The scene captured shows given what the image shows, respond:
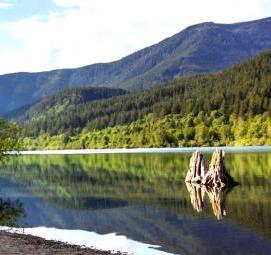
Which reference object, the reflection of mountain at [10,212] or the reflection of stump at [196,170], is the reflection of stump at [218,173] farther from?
the reflection of mountain at [10,212]

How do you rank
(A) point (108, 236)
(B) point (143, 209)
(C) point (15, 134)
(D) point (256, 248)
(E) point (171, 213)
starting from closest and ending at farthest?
1. (D) point (256, 248)
2. (A) point (108, 236)
3. (E) point (171, 213)
4. (B) point (143, 209)
5. (C) point (15, 134)

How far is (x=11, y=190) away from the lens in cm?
9656

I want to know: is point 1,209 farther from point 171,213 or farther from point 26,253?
point 26,253

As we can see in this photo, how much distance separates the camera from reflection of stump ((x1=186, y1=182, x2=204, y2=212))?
63306 mm

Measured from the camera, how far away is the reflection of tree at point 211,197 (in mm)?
59297

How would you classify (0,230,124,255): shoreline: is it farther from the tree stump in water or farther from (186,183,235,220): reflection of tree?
the tree stump in water

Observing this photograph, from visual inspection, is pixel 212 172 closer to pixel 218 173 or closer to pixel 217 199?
pixel 218 173

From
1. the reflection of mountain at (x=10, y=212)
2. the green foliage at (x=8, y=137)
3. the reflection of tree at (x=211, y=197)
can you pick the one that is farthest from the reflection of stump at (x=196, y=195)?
the green foliage at (x=8, y=137)

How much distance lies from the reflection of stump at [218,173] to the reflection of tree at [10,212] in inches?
1227

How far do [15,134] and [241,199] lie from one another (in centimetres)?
3351

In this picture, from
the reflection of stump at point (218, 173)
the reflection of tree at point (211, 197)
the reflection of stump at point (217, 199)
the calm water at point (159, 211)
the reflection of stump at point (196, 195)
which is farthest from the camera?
the reflection of stump at point (218, 173)

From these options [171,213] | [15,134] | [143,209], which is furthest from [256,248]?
[15,134]

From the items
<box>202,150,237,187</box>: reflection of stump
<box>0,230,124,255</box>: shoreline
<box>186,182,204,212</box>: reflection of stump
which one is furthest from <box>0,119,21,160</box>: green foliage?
<box>0,230,124,255</box>: shoreline

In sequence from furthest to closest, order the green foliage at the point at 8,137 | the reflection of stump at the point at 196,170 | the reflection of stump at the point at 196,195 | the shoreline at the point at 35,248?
the reflection of stump at the point at 196,170 < the green foliage at the point at 8,137 < the reflection of stump at the point at 196,195 < the shoreline at the point at 35,248
